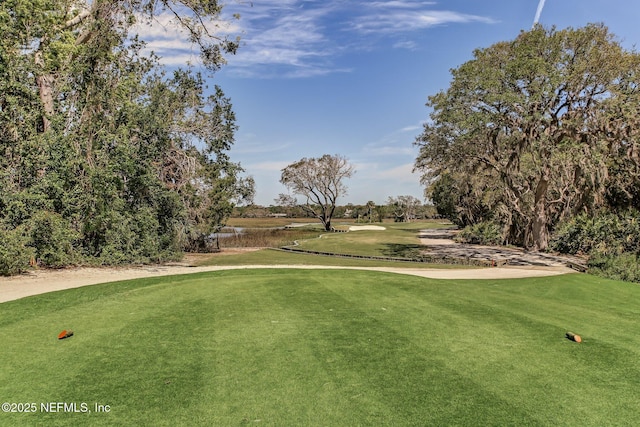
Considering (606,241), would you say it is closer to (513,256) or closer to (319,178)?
(513,256)

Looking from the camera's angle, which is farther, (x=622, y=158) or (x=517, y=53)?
(x=517, y=53)

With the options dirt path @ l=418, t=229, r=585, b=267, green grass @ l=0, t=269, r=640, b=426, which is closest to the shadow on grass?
dirt path @ l=418, t=229, r=585, b=267

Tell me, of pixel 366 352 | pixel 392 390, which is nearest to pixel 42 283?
pixel 366 352

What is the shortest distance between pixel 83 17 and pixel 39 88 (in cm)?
373

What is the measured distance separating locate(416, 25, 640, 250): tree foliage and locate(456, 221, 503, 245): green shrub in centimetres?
547

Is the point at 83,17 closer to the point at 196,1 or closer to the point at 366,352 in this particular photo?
the point at 196,1

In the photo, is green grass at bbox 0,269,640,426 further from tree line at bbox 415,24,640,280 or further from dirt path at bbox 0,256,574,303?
tree line at bbox 415,24,640,280

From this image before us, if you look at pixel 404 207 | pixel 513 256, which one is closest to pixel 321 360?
pixel 513 256

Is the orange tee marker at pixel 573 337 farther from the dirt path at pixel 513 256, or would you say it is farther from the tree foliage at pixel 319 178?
the tree foliage at pixel 319 178

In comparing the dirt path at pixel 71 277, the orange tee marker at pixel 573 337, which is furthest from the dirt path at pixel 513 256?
the orange tee marker at pixel 573 337

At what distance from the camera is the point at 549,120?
806 inches

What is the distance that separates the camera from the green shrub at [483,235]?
2945 cm

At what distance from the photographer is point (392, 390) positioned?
3848 millimetres

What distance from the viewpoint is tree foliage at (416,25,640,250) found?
1914 centimetres
